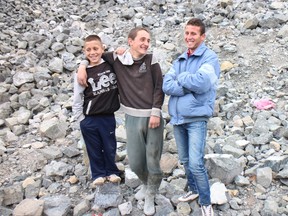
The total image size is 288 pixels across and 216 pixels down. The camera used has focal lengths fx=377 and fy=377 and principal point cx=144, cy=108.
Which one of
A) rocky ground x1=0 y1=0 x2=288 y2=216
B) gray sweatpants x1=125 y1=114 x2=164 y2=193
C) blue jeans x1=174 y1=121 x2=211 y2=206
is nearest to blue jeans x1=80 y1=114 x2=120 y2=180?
rocky ground x1=0 y1=0 x2=288 y2=216

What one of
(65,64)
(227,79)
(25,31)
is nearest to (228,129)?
(227,79)

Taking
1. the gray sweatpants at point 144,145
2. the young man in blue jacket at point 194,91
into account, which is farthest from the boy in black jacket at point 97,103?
the young man in blue jacket at point 194,91

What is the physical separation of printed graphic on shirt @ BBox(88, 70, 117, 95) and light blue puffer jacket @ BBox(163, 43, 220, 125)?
2.10ft

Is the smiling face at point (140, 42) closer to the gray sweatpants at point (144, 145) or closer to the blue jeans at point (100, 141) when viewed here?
the gray sweatpants at point (144, 145)

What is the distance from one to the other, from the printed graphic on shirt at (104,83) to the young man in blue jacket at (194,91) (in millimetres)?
632

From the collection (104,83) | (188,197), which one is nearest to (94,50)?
(104,83)

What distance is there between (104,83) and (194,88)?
1002 mm

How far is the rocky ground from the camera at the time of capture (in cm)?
416

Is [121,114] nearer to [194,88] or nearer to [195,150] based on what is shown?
[195,150]

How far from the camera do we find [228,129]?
5582 millimetres

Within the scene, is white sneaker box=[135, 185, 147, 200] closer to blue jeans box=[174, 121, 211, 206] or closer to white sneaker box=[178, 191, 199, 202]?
white sneaker box=[178, 191, 199, 202]

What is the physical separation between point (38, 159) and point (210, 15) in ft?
18.6

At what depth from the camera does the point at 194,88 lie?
3227mm

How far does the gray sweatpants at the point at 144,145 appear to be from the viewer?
359cm
